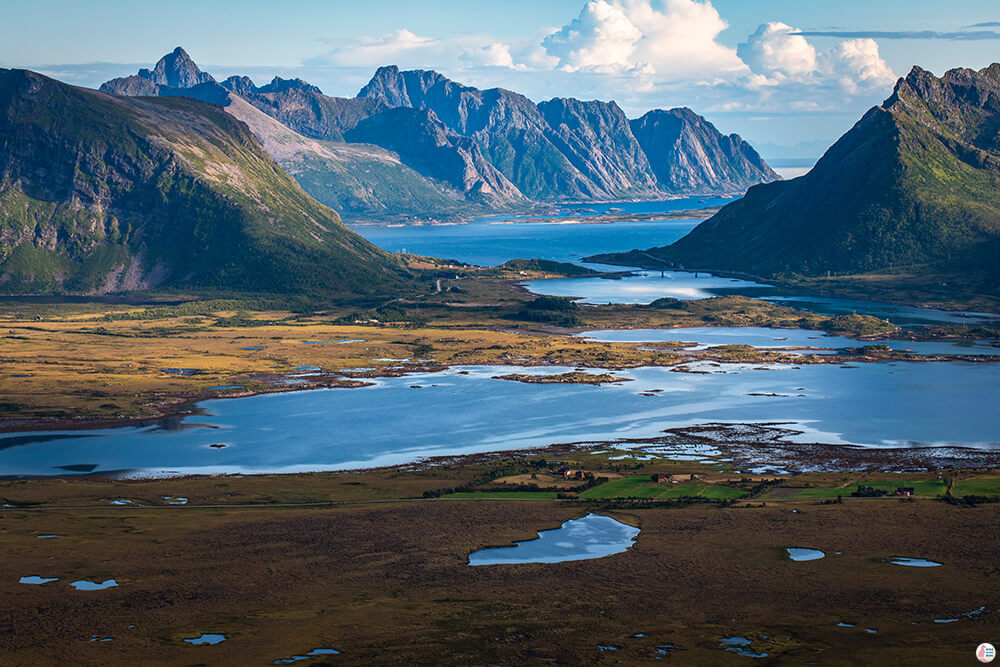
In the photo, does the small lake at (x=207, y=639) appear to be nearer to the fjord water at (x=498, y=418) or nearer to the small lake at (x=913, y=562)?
the small lake at (x=913, y=562)

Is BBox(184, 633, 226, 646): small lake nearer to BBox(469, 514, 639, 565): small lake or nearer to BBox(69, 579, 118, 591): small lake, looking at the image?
BBox(69, 579, 118, 591): small lake

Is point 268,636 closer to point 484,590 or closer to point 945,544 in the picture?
point 484,590

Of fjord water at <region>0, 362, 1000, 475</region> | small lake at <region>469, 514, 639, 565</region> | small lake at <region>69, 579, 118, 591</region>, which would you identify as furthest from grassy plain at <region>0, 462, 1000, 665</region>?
fjord water at <region>0, 362, 1000, 475</region>

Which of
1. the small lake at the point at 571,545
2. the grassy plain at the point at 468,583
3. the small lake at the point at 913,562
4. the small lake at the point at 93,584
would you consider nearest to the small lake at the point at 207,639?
the grassy plain at the point at 468,583

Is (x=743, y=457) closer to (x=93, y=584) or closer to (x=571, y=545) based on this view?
(x=571, y=545)

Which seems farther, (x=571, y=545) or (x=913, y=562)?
(x=571, y=545)

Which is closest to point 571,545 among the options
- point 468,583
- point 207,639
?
point 468,583
